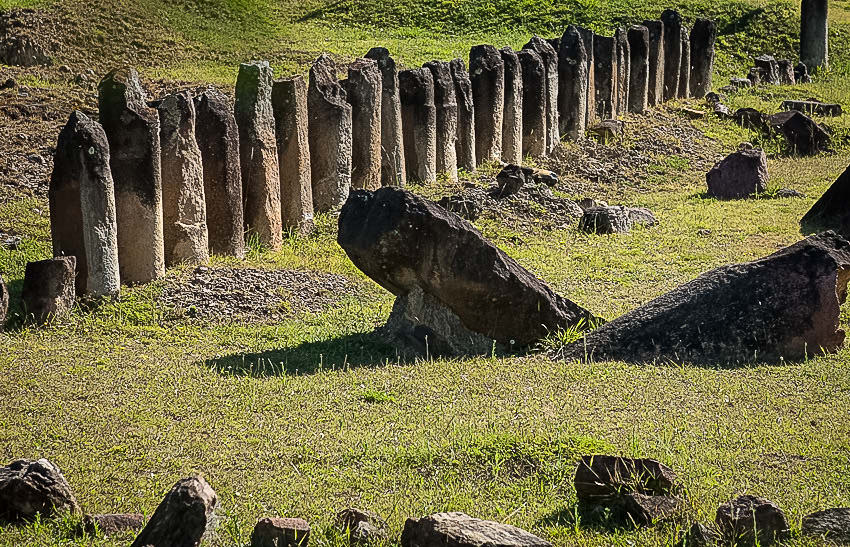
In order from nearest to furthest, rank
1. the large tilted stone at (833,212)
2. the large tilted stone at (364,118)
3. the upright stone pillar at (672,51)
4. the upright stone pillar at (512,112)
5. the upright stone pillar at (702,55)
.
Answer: the large tilted stone at (833,212)
the large tilted stone at (364,118)
the upright stone pillar at (512,112)
the upright stone pillar at (672,51)
the upright stone pillar at (702,55)

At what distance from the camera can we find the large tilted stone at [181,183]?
1198 centimetres

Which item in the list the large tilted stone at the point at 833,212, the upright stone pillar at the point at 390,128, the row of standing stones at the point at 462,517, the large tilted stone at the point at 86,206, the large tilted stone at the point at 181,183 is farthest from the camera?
the upright stone pillar at the point at 390,128

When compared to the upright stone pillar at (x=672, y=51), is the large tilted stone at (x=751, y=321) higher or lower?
lower

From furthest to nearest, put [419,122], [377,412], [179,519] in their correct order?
A: [419,122] → [377,412] → [179,519]

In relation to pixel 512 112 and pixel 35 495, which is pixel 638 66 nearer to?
pixel 512 112

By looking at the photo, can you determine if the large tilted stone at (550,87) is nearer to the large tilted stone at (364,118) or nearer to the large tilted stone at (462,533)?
the large tilted stone at (364,118)

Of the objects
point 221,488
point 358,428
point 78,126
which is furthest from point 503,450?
point 78,126

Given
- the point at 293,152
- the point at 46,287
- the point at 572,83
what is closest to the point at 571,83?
the point at 572,83

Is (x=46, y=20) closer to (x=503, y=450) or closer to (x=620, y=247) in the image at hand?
(x=620, y=247)

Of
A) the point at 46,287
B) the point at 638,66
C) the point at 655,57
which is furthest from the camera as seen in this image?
the point at 655,57

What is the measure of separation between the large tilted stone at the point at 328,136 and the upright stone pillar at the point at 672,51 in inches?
484

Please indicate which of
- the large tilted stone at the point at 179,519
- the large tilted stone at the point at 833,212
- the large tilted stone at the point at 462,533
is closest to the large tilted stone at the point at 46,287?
the large tilted stone at the point at 179,519

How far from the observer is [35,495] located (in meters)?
6.30

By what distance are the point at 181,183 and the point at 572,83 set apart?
9.99 metres
